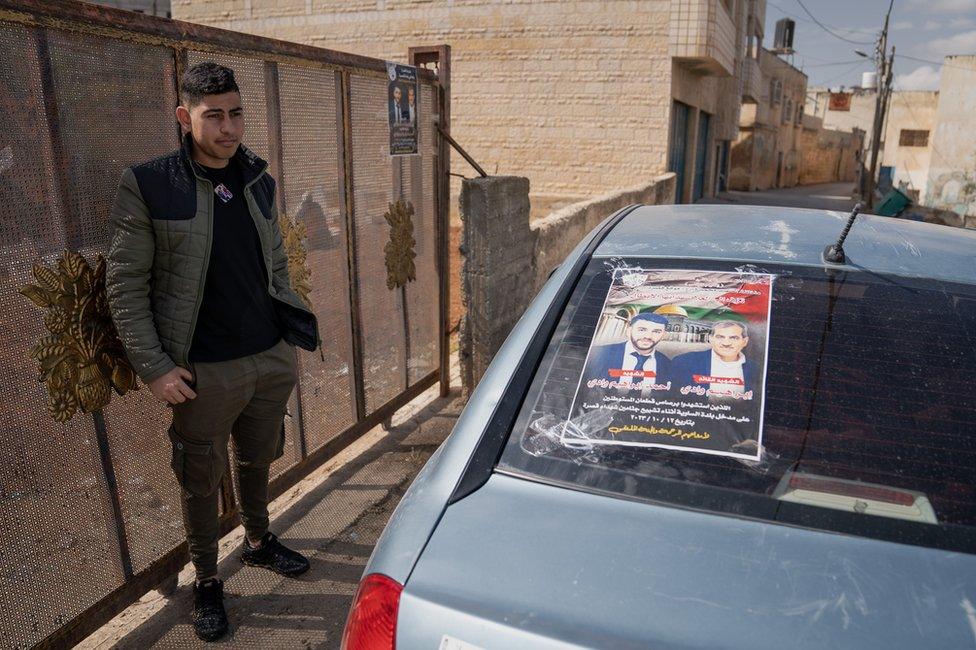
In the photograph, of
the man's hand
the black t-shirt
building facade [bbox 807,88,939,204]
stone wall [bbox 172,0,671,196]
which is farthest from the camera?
building facade [bbox 807,88,939,204]

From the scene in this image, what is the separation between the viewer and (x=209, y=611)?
259 cm

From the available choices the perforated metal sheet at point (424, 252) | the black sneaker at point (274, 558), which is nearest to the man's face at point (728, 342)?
the black sneaker at point (274, 558)

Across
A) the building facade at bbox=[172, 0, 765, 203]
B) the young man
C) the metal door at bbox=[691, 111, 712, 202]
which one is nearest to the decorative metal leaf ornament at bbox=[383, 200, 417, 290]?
the young man

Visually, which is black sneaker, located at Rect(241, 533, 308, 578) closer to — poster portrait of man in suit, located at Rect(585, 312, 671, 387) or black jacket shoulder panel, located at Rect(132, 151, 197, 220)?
black jacket shoulder panel, located at Rect(132, 151, 197, 220)

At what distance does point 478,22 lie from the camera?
14.4 m

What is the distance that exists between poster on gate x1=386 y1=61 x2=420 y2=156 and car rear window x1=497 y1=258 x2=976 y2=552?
261 cm

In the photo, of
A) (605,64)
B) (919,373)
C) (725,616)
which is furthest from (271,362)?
(605,64)

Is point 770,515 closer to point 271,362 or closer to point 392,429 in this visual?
point 271,362

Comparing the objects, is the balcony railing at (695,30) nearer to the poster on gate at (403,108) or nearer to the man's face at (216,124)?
the poster on gate at (403,108)

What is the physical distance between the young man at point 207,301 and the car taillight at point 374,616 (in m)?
1.27

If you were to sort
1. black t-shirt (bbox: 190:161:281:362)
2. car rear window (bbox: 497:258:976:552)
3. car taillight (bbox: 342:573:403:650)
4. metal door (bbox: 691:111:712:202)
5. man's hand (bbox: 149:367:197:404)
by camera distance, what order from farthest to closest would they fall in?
metal door (bbox: 691:111:712:202) → black t-shirt (bbox: 190:161:281:362) → man's hand (bbox: 149:367:197:404) → car rear window (bbox: 497:258:976:552) → car taillight (bbox: 342:573:403:650)

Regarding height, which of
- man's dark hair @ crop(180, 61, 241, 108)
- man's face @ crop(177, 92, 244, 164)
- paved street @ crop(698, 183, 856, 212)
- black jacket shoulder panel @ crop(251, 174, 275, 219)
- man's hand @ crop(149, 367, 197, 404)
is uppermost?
man's dark hair @ crop(180, 61, 241, 108)

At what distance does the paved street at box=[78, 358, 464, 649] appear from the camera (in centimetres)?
261

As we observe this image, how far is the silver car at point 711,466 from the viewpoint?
1155 millimetres
